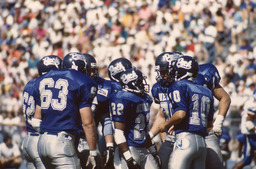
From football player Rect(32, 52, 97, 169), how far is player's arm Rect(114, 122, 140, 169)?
0.49 meters

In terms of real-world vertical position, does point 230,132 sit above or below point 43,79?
below

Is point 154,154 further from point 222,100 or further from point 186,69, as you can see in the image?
point 222,100

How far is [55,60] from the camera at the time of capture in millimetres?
6691

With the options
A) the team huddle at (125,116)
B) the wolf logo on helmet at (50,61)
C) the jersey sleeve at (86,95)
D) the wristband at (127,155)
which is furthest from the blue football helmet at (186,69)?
the wolf logo on helmet at (50,61)

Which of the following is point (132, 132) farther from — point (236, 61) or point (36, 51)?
point (36, 51)

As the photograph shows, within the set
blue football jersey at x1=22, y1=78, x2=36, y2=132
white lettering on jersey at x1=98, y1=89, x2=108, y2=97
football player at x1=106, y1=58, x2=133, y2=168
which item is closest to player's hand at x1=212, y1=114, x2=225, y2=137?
football player at x1=106, y1=58, x2=133, y2=168

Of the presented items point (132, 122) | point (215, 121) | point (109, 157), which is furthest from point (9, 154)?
point (132, 122)

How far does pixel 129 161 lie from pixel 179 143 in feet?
1.87

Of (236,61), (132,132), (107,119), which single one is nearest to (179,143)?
(132,132)

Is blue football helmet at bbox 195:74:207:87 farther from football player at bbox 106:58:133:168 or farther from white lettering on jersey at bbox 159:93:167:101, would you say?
football player at bbox 106:58:133:168

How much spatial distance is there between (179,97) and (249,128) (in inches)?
150

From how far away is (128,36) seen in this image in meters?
16.0

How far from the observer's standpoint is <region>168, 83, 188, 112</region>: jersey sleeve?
5.68 metres

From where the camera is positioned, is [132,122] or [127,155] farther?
[132,122]
